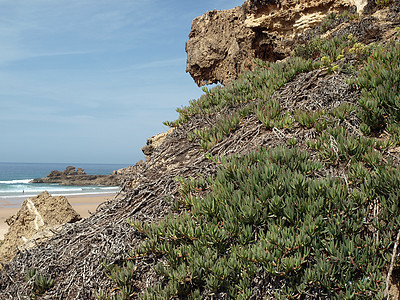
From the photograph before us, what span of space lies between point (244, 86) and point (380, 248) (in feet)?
17.3

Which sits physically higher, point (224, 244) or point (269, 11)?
point (269, 11)

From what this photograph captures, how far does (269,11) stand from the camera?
41.6 ft

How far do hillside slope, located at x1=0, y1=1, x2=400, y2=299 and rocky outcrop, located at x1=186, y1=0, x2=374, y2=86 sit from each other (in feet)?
19.6

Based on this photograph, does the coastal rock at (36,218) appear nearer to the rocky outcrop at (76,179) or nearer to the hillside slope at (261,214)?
the hillside slope at (261,214)

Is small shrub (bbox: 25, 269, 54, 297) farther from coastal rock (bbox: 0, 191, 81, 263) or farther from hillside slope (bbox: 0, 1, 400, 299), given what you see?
coastal rock (bbox: 0, 191, 81, 263)

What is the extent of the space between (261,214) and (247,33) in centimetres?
1133

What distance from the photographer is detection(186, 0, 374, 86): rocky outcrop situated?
1183 centimetres

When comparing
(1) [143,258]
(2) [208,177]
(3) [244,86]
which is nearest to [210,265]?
(1) [143,258]

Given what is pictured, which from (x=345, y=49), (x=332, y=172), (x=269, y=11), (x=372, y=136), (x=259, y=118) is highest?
(x=269, y=11)

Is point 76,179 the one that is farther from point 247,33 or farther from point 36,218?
point 36,218

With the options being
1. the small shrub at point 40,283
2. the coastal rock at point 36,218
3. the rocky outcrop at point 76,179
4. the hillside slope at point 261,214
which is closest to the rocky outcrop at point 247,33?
the hillside slope at point 261,214

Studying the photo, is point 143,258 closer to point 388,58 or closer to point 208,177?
point 208,177

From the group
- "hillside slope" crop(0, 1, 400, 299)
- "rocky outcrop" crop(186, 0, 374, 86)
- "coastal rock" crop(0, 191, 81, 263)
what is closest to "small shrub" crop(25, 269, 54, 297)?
"hillside slope" crop(0, 1, 400, 299)

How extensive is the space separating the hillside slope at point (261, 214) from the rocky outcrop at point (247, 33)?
5.96 m
